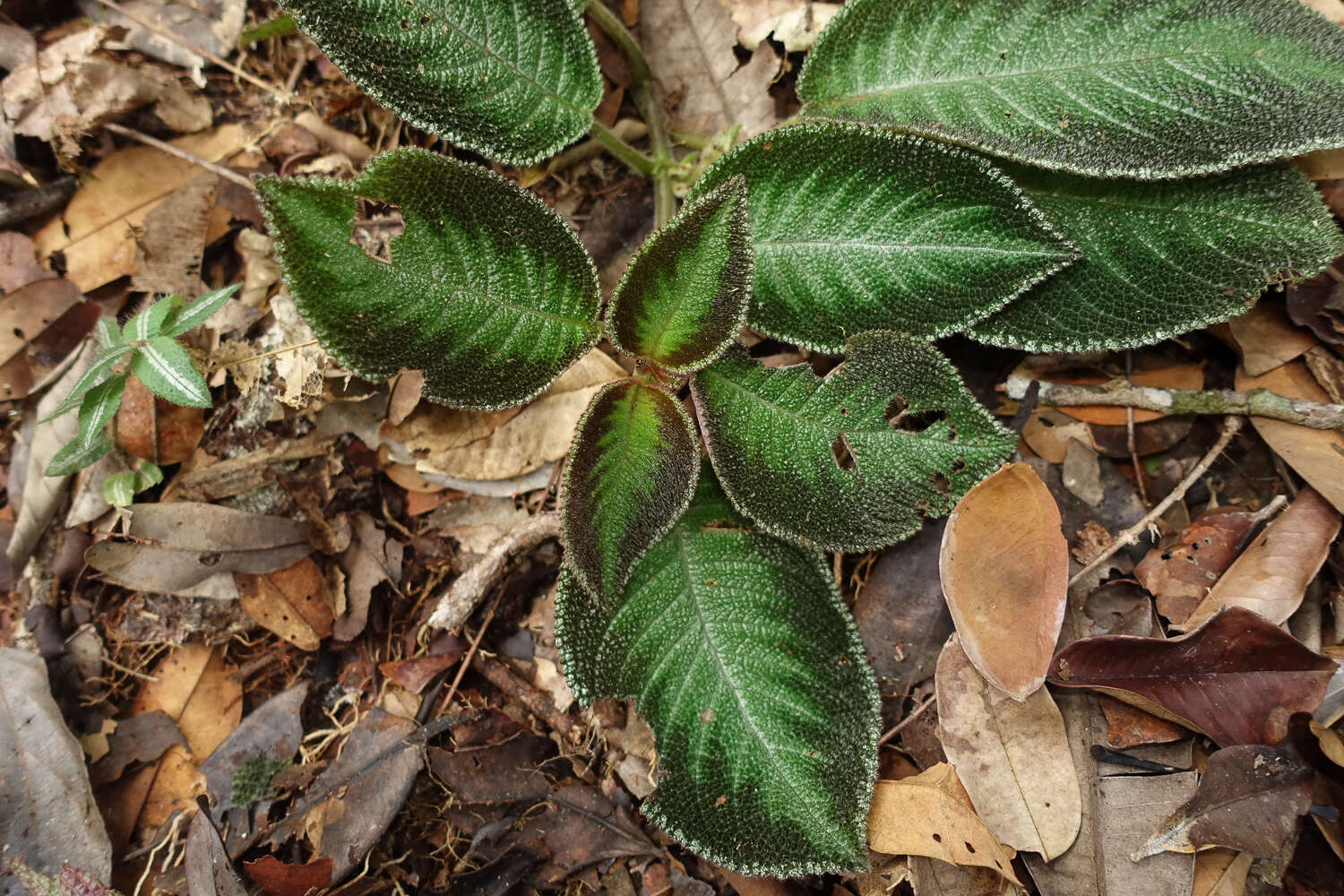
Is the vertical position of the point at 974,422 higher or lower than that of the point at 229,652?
higher

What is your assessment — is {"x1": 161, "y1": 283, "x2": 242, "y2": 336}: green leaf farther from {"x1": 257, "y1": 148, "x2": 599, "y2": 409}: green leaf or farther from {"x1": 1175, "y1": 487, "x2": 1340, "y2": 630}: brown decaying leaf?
{"x1": 1175, "y1": 487, "x2": 1340, "y2": 630}: brown decaying leaf

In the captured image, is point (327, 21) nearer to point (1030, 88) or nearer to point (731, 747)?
point (1030, 88)

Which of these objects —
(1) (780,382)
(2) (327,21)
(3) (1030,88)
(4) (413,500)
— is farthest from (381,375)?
(3) (1030,88)

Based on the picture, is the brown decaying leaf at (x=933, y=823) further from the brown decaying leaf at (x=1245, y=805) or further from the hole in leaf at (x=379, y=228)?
the hole in leaf at (x=379, y=228)

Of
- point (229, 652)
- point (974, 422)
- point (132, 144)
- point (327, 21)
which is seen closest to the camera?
point (327, 21)

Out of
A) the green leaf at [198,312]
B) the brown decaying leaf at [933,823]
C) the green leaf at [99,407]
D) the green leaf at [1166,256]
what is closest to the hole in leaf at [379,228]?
the green leaf at [198,312]

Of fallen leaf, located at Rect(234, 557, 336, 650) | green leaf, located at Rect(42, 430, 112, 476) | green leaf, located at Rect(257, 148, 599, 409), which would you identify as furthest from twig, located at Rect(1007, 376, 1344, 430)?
green leaf, located at Rect(42, 430, 112, 476)
